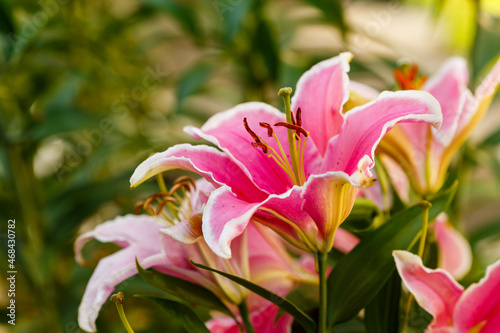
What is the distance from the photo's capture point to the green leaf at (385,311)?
0.39 m

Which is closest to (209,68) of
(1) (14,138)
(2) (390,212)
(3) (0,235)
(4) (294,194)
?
(1) (14,138)

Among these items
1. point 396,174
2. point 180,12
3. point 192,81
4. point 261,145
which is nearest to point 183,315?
point 261,145

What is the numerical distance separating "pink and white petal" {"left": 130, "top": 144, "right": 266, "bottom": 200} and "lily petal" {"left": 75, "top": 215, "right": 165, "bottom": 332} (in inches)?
2.9

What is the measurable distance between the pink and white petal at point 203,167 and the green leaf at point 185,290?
73mm

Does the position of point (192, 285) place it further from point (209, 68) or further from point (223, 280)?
point (209, 68)

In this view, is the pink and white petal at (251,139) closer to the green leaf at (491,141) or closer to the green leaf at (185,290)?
the green leaf at (185,290)

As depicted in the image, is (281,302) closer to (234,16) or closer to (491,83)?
(491,83)

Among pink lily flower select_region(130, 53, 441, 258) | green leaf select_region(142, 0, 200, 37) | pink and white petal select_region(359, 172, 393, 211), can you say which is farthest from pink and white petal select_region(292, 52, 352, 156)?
green leaf select_region(142, 0, 200, 37)

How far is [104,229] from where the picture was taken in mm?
419

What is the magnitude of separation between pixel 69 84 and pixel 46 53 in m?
0.12

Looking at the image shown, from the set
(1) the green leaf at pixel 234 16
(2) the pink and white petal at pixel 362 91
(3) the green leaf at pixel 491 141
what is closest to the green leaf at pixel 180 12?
(1) the green leaf at pixel 234 16

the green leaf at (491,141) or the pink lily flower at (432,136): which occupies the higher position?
the pink lily flower at (432,136)

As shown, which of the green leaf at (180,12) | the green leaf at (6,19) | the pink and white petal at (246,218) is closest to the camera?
the pink and white petal at (246,218)

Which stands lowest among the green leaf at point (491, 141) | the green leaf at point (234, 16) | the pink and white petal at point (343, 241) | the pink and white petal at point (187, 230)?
the green leaf at point (491, 141)
